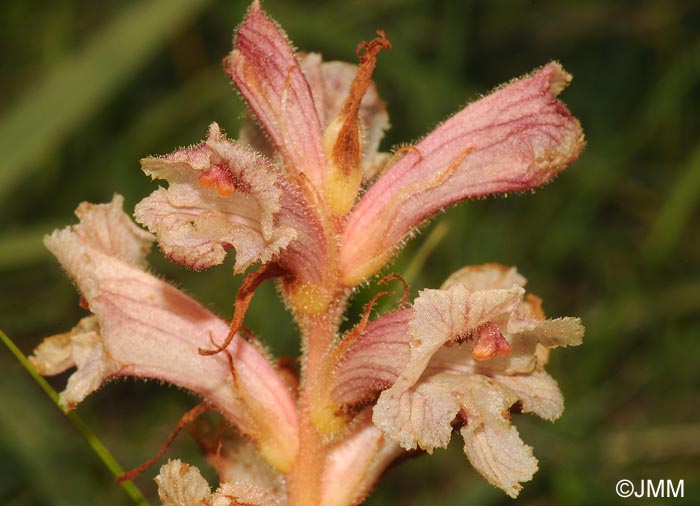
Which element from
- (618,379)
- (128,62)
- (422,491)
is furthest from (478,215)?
(128,62)

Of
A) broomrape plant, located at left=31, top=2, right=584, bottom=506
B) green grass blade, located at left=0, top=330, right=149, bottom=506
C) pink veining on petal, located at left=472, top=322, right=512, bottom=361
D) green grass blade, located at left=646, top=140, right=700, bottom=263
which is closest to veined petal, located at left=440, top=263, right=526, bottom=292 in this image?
broomrape plant, located at left=31, top=2, right=584, bottom=506

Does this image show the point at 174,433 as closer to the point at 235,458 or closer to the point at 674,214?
the point at 235,458

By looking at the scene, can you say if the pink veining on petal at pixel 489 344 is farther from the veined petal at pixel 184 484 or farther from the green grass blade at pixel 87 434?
the green grass blade at pixel 87 434

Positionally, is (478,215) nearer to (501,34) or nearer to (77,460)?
(501,34)

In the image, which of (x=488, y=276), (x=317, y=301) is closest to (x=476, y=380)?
(x=317, y=301)

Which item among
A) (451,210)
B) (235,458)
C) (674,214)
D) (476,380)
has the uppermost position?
(451,210)

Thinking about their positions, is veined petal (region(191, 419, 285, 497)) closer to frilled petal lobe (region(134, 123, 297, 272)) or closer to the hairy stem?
the hairy stem

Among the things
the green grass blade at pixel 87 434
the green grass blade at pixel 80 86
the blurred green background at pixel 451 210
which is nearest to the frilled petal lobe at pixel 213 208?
the green grass blade at pixel 87 434
